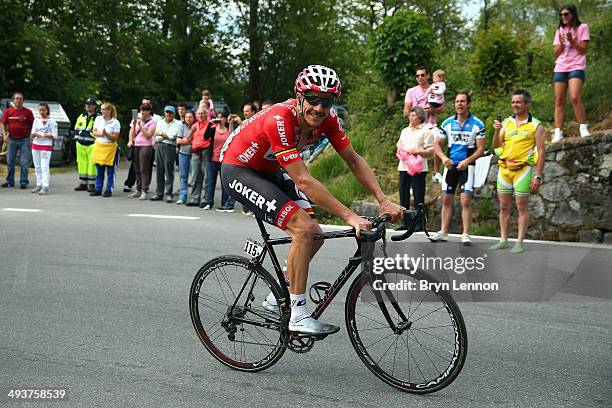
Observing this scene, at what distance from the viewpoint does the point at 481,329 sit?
22.8ft

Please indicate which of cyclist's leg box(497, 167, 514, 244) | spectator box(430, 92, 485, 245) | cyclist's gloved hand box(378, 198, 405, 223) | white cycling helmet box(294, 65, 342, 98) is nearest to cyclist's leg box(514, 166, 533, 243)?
cyclist's leg box(497, 167, 514, 244)

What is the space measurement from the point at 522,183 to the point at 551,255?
1.01 m

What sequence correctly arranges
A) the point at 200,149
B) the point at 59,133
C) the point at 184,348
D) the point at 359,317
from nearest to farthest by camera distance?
the point at 359,317, the point at 184,348, the point at 200,149, the point at 59,133

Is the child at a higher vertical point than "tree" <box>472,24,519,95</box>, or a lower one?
lower

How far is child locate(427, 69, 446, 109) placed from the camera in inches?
539

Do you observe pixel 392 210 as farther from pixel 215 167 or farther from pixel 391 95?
pixel 391 95

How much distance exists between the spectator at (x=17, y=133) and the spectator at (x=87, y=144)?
1422 mm

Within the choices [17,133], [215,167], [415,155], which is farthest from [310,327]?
[17,133]

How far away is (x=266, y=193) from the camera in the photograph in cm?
→ 559

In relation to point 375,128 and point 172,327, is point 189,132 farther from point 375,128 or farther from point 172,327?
point 172,327

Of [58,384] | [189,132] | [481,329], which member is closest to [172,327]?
[58,384]

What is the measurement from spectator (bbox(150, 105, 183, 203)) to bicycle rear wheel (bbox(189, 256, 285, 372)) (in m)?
10.7

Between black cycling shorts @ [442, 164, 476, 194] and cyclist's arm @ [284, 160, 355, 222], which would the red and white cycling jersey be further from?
black cycling shorts @ [442, 164, 476, 194]

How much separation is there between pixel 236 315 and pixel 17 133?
14099mm
